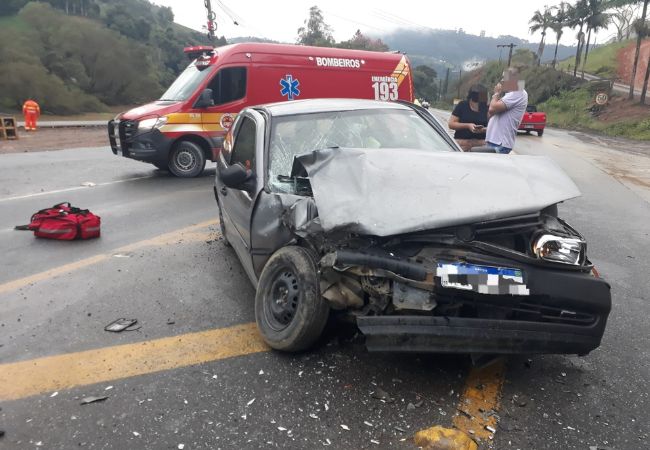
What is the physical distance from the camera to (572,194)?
3082 mm

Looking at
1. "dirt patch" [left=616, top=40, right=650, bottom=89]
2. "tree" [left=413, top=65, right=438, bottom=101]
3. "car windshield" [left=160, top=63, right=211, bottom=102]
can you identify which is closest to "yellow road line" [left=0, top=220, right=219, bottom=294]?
"car windshield" [left=160, top=63, right=211, bottom=102]

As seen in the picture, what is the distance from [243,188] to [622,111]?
3951 cm

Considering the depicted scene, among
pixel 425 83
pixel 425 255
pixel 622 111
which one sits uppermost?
pixel 425 83

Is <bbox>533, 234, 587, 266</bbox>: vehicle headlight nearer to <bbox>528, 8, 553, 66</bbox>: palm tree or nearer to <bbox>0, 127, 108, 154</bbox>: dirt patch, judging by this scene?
<bbox>0, 127, 108, 154</bbox>: dirt patch

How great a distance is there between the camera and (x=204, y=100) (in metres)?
9.83

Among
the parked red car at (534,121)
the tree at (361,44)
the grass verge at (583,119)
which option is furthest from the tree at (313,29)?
the parked red car at (534,121)

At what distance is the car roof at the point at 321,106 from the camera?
417 cm

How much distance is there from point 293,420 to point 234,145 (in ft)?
9.27

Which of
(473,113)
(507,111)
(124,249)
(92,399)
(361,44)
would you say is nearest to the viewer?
(92,399)

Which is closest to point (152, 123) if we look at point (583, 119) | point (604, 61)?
point (583, 119)

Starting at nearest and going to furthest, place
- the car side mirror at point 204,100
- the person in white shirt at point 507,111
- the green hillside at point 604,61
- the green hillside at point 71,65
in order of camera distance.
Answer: the person in white shirt at point 507,111 → the car side mirror at point 204,100 → the green hillside at point 71,65 → the green hillside at point 604,61

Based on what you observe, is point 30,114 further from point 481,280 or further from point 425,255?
point 481,280

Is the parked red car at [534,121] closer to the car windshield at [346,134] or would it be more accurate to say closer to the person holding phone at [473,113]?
the person holding phone at [473,113]

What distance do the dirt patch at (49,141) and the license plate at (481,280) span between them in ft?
49.5
